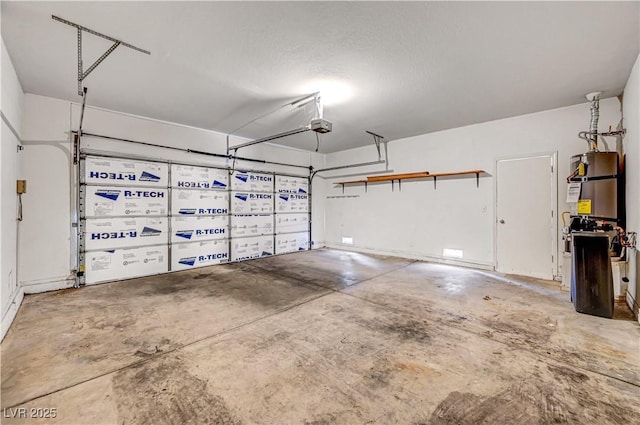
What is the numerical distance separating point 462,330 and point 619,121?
3.88 metres

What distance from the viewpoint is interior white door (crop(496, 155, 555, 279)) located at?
14.4 feet

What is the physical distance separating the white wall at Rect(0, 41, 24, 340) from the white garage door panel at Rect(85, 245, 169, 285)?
33.7 inches

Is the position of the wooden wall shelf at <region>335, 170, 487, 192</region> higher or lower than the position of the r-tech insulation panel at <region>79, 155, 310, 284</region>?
higher

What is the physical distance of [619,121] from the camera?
3.77 metres

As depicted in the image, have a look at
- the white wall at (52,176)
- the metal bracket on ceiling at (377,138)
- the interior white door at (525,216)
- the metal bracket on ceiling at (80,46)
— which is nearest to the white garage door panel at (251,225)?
the white wall at (52,176)

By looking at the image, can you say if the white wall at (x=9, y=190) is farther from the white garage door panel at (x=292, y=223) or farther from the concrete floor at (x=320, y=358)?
the white garage door panel at (x=292, y=223)

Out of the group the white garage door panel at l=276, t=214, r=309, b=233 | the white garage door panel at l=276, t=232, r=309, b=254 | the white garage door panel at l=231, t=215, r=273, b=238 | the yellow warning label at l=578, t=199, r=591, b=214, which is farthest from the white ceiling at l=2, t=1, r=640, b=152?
the white garage door panel at l=276, t=232, r=309, b=254

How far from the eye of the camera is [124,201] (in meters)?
4.51

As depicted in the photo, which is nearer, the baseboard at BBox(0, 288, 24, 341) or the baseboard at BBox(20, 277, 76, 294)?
the baseboard at BBox(0, 288, 24, 341)

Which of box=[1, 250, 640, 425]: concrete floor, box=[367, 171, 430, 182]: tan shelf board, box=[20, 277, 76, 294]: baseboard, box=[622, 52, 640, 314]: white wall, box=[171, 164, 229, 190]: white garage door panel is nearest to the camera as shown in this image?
box=[1, 250, 640, 425]: concrete floor

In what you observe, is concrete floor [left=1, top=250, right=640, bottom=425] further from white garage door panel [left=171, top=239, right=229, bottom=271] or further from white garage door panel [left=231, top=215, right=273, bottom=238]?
white garage door panel [left=231, top=215, right=273, bottom=238]

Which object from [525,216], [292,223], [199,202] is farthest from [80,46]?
[525,216]

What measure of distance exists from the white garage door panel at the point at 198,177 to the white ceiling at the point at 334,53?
1198mm

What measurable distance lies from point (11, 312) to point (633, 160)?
695 centimetres
